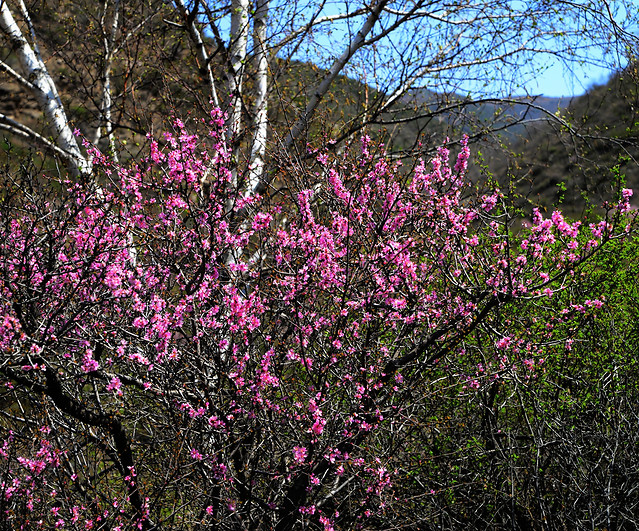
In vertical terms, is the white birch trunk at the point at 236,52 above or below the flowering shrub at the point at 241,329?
above

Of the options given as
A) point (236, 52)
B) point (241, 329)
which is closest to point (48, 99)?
point (236, 52)

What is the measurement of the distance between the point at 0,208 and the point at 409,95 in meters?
5.45

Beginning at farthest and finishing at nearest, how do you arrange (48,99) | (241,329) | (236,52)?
(236,52)
(48,99)
(241,329)

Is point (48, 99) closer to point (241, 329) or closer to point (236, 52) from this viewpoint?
point (236, 52)

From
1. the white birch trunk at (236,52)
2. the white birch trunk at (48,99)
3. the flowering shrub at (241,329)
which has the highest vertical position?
the white birch trunk at (236,52)

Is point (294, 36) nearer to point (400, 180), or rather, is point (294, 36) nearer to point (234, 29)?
point (234, 29)

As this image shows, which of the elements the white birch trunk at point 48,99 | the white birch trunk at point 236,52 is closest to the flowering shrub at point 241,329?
the white birch trunk at point 236,52

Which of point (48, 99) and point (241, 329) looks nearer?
point (241, 329)

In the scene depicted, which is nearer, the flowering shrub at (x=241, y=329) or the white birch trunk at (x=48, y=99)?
the flowering shrub at (x=241, y=329)

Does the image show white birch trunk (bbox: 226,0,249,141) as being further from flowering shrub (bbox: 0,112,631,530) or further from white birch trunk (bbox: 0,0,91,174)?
flowering shrub (bbox: 0,112,631,530)

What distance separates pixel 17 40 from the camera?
594 centimetres

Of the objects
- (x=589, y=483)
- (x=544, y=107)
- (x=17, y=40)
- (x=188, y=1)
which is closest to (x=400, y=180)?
(x=589, y=483)

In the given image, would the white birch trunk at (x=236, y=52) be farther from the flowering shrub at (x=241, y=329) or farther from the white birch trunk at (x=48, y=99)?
the flowering shrub at (x=241, y=329)

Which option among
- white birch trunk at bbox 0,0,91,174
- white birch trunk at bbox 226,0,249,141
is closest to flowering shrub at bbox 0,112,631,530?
white birch trunk at bbox 226,0,249,141
